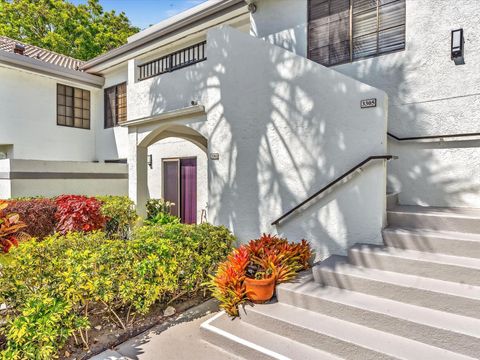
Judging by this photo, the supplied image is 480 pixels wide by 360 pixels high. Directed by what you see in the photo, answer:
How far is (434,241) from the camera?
164 inches

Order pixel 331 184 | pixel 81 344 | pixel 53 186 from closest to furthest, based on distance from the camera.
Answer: pixel 81 344, pixel 331 184, pixel 53 186

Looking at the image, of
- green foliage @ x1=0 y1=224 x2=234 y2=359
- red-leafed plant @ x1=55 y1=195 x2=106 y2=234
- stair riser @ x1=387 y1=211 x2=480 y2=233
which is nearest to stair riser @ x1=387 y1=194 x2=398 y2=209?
stair riser @ x1=387 y1=211 x2=480 y2=233

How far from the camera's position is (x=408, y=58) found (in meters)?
5.91

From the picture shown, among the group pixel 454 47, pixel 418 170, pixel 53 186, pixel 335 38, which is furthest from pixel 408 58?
pixel 53 186

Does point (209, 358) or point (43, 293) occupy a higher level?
point (43, 293)

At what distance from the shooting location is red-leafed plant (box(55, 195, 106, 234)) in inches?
314

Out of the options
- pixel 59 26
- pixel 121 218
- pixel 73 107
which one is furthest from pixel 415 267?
pixel 59 26

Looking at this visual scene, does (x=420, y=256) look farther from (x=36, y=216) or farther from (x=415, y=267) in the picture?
(x=36, y=216)

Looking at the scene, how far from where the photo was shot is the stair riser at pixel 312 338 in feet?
10.6

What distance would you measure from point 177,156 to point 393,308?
9500 millimetres

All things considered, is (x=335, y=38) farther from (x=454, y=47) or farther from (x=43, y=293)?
(x=43, y=293)

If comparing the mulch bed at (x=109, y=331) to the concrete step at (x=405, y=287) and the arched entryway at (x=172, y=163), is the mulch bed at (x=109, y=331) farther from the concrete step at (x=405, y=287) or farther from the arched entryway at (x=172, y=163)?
the arched entryway at (x=172, y=163)

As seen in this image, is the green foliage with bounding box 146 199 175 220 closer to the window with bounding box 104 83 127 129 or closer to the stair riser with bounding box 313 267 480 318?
the window with bounding box 104 83 127 129

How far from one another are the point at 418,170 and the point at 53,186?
1205 centimetres
